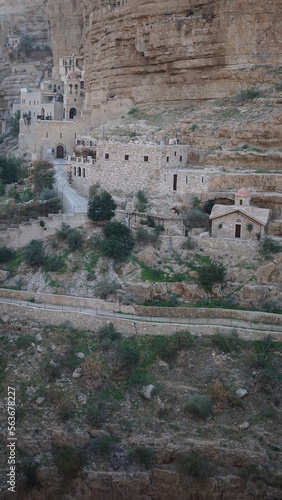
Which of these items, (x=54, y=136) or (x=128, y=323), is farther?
(x=54, y=136)

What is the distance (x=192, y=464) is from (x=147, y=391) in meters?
2.81

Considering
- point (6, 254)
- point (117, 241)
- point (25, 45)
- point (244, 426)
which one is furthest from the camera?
point (25, 45)

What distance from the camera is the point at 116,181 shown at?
31.7 m

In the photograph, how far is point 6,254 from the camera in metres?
28.9

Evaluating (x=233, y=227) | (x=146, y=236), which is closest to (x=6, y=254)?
(x=146, y=236)

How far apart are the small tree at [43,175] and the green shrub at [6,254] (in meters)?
5.36

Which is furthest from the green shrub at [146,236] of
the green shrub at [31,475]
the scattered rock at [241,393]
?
the green shrub at [31,475]

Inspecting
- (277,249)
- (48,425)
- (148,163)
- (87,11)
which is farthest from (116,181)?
(87,11)

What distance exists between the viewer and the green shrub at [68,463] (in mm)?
20828

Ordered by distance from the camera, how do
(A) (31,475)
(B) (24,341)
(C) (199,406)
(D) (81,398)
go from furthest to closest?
1. (B) (24,341)
2. (D) (81,398)
3. (C) (199,406)
4. (A) (31,475)

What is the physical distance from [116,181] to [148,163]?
1.75 m

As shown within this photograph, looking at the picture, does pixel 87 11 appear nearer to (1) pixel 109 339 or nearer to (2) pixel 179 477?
(1) pixel 109 339

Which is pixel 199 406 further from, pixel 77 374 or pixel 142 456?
pixel 77 374

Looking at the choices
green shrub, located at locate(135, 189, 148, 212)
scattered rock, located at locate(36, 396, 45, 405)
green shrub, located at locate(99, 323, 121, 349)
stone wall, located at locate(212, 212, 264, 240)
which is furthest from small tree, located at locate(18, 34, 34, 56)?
scattered rock, located at locate(36, 396, 45, 405)
